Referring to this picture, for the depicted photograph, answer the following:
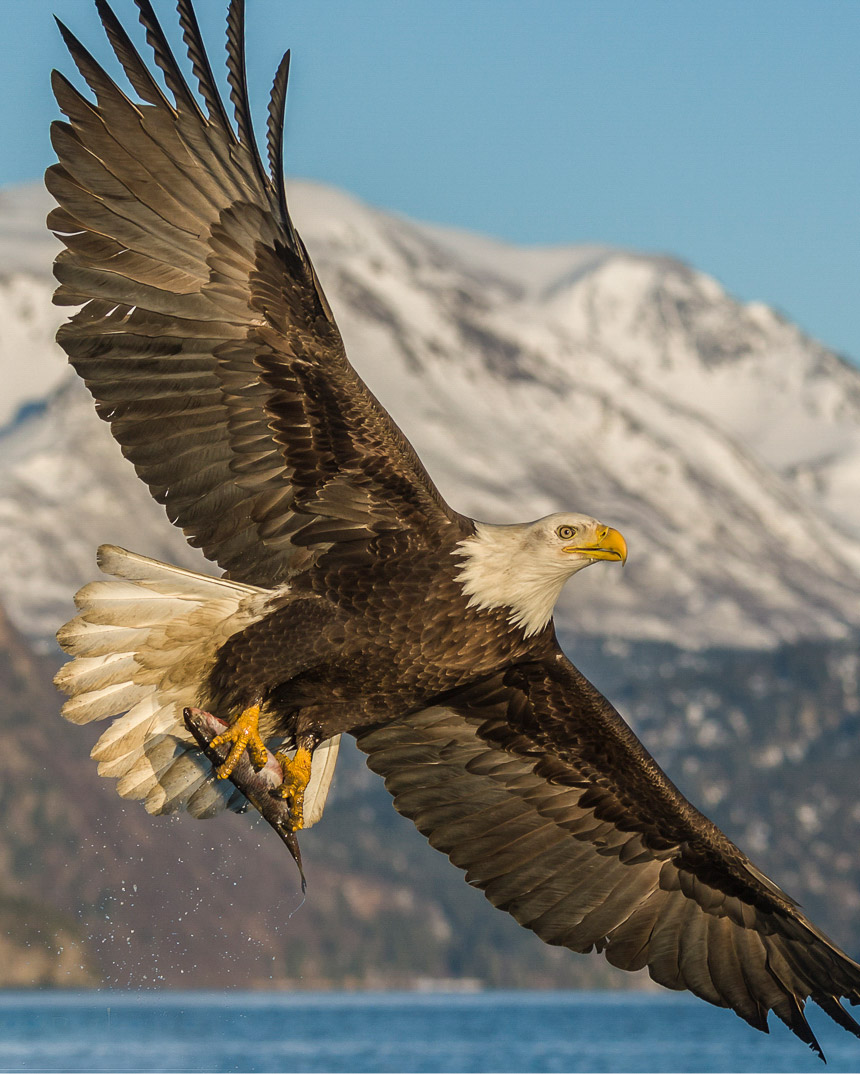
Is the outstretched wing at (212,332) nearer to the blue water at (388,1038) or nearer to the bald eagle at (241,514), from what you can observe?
the bald eagle at (241,514)

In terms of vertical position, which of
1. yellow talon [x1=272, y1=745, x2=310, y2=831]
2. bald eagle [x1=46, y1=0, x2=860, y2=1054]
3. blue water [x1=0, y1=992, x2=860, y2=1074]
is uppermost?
bald eagle [x1=46, y1=0, x2=860, y2=1054]

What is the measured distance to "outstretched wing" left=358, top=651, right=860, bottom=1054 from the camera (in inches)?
317

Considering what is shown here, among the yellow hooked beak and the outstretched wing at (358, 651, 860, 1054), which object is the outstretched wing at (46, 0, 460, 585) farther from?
the outstretched wing at (358, 651, 860, 1054)

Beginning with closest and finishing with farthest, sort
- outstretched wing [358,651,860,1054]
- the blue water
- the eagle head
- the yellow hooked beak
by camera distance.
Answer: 1. the eagle head
2. the yellow hooked beak
3. outstretched wing [358,651,860,1054]
4. the blue water

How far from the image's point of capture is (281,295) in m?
6.81

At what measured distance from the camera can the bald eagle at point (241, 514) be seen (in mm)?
6703

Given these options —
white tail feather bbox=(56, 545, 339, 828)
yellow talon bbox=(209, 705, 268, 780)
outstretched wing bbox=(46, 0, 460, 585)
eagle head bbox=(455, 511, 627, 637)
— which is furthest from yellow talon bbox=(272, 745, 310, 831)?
eagle head bbox=(455, 511, 627, 637)

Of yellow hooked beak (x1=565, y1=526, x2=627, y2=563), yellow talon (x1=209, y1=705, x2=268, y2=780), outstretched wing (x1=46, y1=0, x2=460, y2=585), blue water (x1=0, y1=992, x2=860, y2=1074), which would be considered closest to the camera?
outstretched wing (x1=46, y1=0, x2=460, y2=585)

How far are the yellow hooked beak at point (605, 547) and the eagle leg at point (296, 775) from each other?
4.07 feet

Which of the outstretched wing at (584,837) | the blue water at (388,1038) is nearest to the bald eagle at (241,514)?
the outstretched wing at (584,837)

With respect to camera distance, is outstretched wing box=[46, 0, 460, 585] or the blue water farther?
the blue water

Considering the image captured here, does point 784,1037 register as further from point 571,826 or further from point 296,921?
point 571,826

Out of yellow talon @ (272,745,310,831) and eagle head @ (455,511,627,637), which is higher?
eagle head @ (455,511,627,637)

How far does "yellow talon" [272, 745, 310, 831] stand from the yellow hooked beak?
1.27 m
